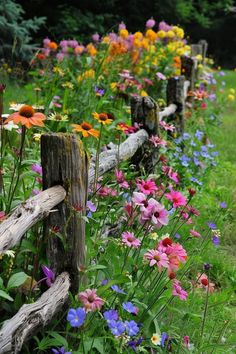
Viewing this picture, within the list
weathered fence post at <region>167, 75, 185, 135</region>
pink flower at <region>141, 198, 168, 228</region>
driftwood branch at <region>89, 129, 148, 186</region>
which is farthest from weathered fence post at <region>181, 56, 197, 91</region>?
pink flower at <region>141, 198, 168, 228</region>

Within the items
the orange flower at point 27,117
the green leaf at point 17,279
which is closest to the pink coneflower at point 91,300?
the green leaf at point 17,279

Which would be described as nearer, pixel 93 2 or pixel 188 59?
pixel 188 59

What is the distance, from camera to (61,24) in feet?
42.7

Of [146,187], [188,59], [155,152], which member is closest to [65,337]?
[146,187]

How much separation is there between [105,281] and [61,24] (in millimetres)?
11550

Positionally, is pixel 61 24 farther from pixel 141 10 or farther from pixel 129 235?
pixel 129 235

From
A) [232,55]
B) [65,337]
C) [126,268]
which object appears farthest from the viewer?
[232,55]

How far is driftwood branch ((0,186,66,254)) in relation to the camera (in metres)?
1.64

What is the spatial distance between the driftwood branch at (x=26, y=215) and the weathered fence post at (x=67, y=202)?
5 cm

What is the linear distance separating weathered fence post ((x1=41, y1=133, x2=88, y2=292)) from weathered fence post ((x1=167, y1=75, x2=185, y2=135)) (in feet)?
11.2

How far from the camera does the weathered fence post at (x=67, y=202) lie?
1.95m

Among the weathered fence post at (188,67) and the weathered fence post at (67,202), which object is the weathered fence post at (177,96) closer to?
the weathered fence post at (188,67)

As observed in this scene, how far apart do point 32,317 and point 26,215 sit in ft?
1.01

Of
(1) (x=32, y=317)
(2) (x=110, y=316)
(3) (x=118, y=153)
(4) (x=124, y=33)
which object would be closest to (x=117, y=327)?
(2) (x=110, y=316)
